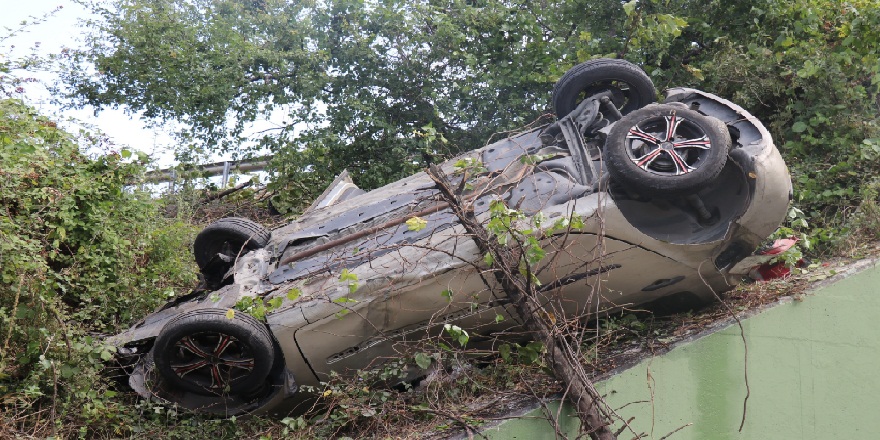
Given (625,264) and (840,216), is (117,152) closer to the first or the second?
(625,264)

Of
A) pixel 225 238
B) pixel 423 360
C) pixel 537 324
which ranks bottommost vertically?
pixel 423 360

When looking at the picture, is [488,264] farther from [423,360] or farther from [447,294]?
[423,360]

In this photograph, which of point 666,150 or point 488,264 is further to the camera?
point 666,150

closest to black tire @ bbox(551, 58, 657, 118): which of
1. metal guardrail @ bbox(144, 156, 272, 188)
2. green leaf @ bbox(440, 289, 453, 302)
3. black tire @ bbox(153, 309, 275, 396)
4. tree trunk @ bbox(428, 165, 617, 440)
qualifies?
tree trunk @ bbox(428, 165, 617, 440)

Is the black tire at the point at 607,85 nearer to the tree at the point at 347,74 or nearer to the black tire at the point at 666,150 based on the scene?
the black tire at the point at 666,150

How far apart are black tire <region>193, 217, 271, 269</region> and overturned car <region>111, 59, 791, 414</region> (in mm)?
941

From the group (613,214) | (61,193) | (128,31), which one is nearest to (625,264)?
(613,214)

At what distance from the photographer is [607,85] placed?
668 cm

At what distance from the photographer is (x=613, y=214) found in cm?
534

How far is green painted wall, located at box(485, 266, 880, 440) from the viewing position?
5312 millimetres

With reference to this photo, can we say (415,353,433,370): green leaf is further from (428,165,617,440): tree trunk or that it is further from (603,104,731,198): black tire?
(603,104,731,198): black tire

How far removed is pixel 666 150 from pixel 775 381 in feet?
5.22

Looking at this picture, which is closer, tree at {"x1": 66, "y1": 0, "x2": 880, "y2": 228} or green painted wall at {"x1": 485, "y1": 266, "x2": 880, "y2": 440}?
green painted wall at {"x1": 485, "y1": 266, "x2": 880, "y2": 440}

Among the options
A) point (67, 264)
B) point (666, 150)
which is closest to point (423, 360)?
point (666, 150)
